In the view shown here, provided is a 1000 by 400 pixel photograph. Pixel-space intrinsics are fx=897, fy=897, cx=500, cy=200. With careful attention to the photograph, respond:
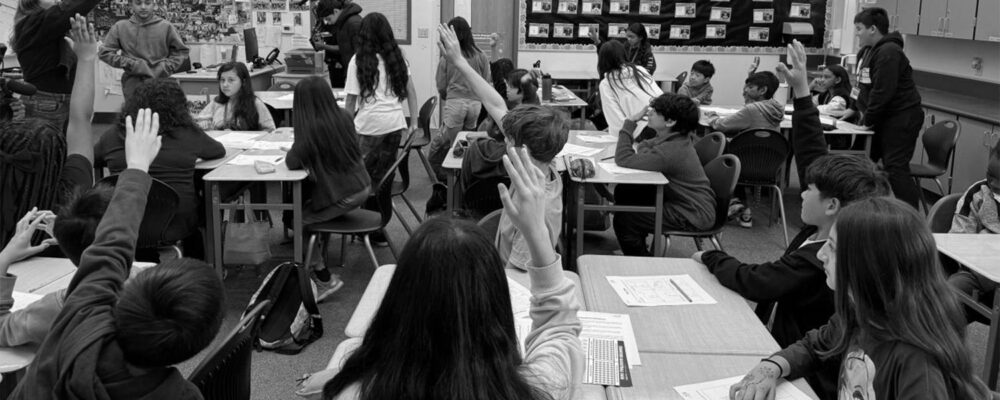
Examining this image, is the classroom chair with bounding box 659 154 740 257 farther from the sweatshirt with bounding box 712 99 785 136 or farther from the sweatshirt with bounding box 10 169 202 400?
the sweatshirt with bounding box 10 169 202 400

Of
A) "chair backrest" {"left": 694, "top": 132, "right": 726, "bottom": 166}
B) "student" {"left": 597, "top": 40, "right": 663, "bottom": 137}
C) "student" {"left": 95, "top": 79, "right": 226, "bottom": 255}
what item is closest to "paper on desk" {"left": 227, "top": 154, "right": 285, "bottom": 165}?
"student" {"left": 95, "top": 79, "right": 226, "bottom": 255}

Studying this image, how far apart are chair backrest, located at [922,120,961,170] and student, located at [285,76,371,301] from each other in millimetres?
3782

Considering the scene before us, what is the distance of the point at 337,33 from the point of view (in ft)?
25.0

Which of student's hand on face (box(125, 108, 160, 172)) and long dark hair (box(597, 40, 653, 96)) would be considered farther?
long dark hair (box(597, 40, 653, 96))

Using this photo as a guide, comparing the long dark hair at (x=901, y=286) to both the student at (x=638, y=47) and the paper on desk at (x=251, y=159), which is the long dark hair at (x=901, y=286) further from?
the student at (x=638, y=47)

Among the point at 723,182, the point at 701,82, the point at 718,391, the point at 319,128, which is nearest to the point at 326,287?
the point at 319,128

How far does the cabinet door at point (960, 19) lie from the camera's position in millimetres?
6996

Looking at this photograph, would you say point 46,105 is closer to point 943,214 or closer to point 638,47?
point 943,214

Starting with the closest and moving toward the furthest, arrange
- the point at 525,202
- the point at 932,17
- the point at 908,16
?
the point at 525,202 < the point at 932,17 < the point at 908,16

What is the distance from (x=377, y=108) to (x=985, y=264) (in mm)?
3473

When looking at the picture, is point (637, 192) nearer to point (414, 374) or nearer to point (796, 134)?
point (796, 134)

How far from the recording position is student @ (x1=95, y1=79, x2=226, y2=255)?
4105mm

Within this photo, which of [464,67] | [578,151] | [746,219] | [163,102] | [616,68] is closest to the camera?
[464,67]

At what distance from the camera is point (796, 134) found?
3082 mm
